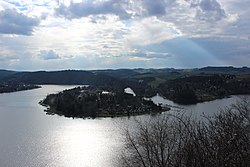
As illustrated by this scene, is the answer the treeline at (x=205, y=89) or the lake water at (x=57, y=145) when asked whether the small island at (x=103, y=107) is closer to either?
the lake water at (x=57, y=145)

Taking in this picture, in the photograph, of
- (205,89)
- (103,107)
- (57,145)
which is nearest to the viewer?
(57,145)

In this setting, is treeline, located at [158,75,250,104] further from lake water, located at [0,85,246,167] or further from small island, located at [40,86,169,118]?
lake water, located at [0,85,246,167]

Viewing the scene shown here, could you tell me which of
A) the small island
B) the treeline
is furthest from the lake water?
the treeline

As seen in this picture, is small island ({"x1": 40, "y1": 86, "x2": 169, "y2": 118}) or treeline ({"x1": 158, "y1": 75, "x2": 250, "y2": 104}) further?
treeline ({"x1": 158, "y1": 75, "x2": 250, "y2": 104})

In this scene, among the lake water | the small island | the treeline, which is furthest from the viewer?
the treeline

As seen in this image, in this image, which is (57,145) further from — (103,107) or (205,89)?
(205,89)

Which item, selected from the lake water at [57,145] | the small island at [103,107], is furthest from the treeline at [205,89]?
the lake water at [57,145]

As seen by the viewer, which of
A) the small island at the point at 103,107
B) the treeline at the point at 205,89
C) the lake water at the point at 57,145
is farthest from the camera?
the treeline at the point at 205,89

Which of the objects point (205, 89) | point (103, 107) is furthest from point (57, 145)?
point (205, 89)

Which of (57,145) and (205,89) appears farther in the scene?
(205,89)

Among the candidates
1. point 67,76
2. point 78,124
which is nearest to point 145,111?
point 78,124

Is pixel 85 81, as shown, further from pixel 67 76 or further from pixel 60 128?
pixel 60 128
